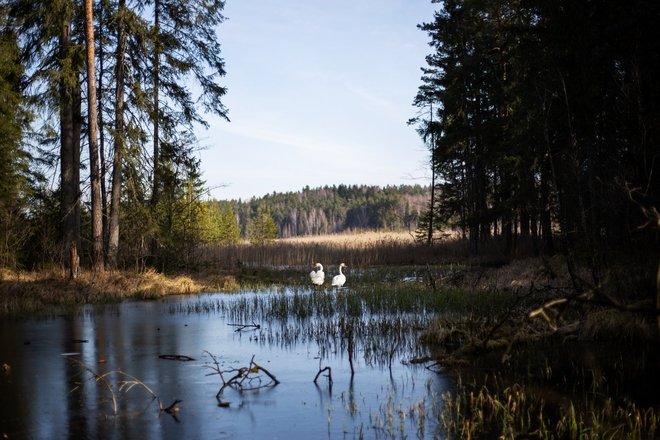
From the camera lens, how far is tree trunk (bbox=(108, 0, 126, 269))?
20.8 metres

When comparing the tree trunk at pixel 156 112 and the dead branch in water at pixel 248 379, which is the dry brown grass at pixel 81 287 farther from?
the dead branch in water at pixel 248 379

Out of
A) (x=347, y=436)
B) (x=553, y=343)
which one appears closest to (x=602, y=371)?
(x=553, y=343)

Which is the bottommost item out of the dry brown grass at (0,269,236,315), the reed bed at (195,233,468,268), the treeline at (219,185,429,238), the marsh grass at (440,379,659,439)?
the marsh grass at (440,379,659,439)

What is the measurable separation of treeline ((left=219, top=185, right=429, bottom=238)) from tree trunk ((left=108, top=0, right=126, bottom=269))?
104 m

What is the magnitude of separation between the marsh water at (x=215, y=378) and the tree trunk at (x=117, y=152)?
293 inches

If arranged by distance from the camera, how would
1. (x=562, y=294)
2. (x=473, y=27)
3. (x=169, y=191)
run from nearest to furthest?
(x=562, y=294) < (x=169, y=191) < (x=473, y=27)

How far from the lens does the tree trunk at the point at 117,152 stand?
2079 cm

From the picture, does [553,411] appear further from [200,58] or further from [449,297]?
[200,58]

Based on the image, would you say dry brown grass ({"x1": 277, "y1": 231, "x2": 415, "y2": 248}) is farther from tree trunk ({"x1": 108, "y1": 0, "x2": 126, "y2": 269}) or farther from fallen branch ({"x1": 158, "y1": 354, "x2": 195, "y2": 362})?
fallen branch ({"x1": 158, "y1": 354, "x2": 195, "y2": 362})

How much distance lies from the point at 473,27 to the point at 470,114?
522cm

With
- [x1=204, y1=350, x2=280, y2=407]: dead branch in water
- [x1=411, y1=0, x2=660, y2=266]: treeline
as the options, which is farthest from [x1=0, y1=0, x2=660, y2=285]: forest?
[x1=204, y1=350, x2=280, y2=407]: dead branch in water

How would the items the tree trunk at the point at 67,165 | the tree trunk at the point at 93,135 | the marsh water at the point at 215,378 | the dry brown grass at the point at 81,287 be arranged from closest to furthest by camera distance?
the marsh water at the point at 215,378, the dry brown grass at the point at 81,287, the tree trunk at the point at 93,135, the tree trunk at the point at 67,165

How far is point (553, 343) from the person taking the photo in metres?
9.66

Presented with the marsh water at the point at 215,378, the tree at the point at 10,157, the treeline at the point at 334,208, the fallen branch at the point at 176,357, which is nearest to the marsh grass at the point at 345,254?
the tree at the point at 10,157
